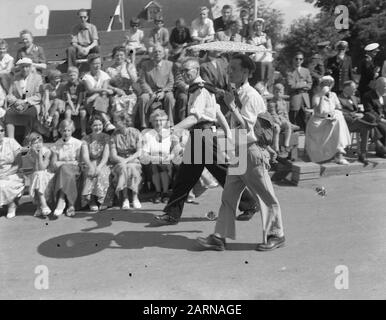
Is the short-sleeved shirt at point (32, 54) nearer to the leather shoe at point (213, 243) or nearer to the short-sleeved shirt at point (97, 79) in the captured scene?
Result: the short-sleeved shirt at point (97, 79)

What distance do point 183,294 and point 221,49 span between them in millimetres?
2313

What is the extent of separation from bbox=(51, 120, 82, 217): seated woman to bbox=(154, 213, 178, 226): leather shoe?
1.06 m

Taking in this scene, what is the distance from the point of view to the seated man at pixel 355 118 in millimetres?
8102

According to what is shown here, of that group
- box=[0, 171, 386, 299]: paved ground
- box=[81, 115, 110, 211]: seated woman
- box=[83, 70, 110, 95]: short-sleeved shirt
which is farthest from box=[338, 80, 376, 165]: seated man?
box=[81, 115, 110, 211]: seated woman

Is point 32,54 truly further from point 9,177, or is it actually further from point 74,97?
point 9,177

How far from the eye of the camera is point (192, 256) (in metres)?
4.94

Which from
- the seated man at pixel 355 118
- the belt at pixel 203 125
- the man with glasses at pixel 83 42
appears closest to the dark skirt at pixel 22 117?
the man with glasses at pixel 83 42

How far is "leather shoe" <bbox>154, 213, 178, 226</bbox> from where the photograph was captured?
5.78m

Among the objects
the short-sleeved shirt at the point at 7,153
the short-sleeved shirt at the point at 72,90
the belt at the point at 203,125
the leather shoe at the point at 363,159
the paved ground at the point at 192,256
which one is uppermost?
the short-sleeved shirt at the point at 72,90

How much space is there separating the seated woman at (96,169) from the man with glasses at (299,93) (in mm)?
3824

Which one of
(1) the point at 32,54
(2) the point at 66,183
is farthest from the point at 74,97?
(2) the point at 66,183

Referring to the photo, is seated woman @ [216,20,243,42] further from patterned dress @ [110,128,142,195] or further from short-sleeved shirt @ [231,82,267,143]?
short-sleeved shirt @ [231,82,267,143]

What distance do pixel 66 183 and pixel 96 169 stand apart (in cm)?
38
